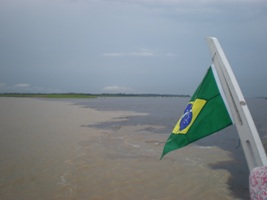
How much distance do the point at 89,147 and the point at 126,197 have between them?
674cm

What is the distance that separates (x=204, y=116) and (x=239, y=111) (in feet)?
2.07

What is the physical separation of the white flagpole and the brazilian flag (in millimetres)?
284

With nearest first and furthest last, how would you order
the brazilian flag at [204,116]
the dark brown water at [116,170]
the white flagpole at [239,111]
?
the white flagpole at [239,111] < the brazilian flag at [204,116] < the dark brown water at [116,170]

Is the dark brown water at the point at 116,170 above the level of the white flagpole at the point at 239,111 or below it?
below

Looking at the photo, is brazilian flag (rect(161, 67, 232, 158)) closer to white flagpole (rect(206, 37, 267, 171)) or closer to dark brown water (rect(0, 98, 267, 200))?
white flagpole (rect(206, 37, 267, 171))

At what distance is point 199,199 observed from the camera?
23.4 feet

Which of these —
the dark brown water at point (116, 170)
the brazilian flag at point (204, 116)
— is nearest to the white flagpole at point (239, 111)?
the brazilian flag at point (204, 116)

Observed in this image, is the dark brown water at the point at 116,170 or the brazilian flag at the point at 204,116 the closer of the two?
the brazilian flag at the point at 204,116

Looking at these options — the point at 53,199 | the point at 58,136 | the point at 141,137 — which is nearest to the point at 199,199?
the point at 53,199

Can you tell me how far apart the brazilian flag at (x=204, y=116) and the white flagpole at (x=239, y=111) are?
28cm

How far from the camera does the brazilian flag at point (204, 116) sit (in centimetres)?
323

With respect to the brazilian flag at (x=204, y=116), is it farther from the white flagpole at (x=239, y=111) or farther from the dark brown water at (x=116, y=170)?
the dark brown water at (x=116, y=170)

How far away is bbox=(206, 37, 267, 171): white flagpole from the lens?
100 inches

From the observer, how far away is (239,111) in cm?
268
